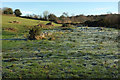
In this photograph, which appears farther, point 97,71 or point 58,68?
point 58,68

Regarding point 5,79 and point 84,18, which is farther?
point 84,18

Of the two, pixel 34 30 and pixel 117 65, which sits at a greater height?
pixel 34 30

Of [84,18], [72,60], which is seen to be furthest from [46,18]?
[72,60]

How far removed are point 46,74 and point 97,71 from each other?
3.72m

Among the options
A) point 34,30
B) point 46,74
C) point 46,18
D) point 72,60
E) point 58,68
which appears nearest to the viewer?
point 46,74

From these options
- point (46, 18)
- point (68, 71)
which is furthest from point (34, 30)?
point (46, 18)

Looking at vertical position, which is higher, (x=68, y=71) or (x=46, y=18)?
(x=46, y=18)

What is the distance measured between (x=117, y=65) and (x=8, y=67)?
895 cm

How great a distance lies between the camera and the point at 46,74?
970 cm

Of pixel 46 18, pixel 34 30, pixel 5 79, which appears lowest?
pixel 5 79

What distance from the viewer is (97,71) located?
33.2 ft

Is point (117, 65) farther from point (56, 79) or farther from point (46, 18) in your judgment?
point (46, 18)

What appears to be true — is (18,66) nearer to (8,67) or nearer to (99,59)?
(8,67)

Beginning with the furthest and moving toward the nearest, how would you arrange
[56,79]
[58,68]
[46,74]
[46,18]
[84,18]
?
[84,18]
[46,18]
[58,68]
[46,74]
[56,79]
